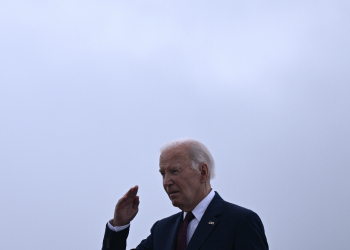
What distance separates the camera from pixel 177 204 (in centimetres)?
245

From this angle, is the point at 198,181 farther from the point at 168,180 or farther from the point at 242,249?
the point at 242,249

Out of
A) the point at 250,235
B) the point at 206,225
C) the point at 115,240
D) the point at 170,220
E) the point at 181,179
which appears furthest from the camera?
the point at 170,220

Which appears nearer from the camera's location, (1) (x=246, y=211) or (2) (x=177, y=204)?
(1) (x=246, y=211)

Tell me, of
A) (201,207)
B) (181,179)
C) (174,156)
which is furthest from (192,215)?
(174,156)

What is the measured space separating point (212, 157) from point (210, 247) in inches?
25.2

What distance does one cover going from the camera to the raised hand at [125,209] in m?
2.54

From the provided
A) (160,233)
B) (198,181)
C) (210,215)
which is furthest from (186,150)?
(160,233)

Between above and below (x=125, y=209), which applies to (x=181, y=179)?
above

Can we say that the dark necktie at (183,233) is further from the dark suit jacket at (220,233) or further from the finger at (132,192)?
the finger at (132,192)

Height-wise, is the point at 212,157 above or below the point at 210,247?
above

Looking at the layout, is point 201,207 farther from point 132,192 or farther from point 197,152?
point 132,192

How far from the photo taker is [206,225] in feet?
7.61

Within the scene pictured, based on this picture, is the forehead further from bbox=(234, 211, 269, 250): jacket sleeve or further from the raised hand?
bbox=(234, 211, 269, 250): jacket sleeve

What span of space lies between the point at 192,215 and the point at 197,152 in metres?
0.40
